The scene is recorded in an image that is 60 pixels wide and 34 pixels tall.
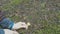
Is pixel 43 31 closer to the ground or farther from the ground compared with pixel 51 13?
closer to the ground

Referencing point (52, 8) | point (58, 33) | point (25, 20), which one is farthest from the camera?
point (52, 8)

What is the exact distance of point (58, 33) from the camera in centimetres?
358

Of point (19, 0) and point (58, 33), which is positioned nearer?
point (58, 33)

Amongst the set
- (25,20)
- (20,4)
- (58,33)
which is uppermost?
(20,4)

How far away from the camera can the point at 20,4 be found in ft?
14.3

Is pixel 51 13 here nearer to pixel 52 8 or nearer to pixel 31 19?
pixel 52 8

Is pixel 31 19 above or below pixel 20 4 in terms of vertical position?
below

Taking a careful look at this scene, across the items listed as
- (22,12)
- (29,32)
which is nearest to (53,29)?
(29,32)

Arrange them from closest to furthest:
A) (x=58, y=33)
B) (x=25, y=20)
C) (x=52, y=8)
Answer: (x=58, y=33) → (x=25, y=20) → (x=52, y=8)

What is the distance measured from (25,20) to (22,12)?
307 mm

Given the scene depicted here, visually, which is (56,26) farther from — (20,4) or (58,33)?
(20,4)

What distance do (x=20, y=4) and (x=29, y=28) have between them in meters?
0.83

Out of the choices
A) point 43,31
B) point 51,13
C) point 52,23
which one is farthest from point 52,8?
point 43,31

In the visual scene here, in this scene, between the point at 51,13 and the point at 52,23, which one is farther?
the point at 51,13
